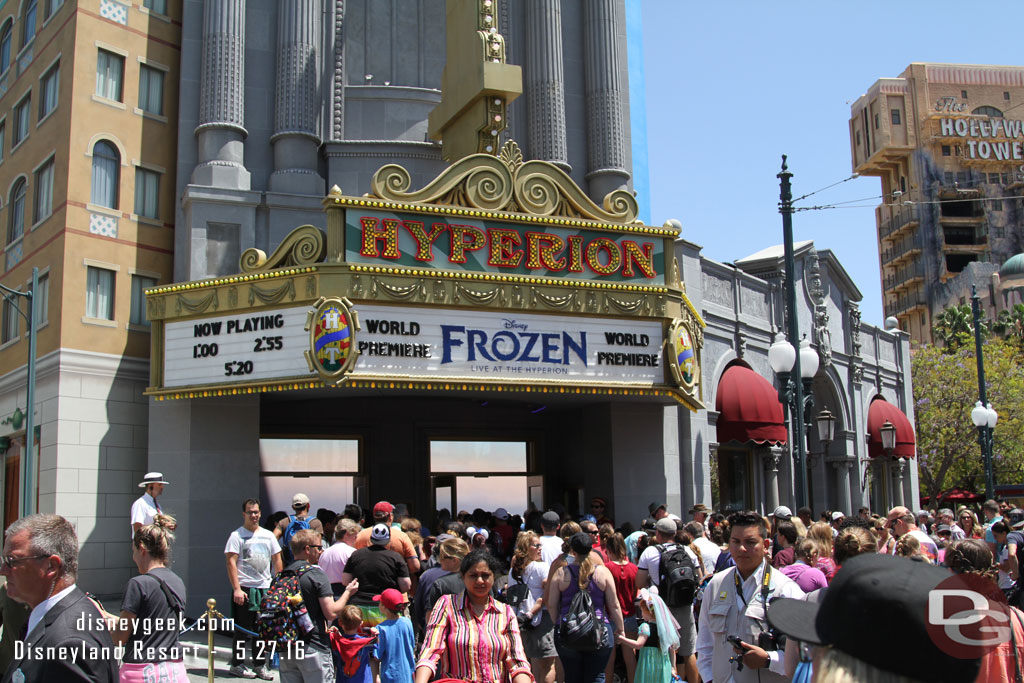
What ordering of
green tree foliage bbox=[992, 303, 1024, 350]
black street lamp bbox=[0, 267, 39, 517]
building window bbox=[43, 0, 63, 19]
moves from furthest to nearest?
green tree foliage bbox=[992, 303, 1024, 350] → building window bbox=[43, 0, 63, 19] → black street lamp bbox=[0, 267, 39, 517]

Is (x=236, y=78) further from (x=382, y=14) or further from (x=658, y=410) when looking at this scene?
(x=658, y=410)

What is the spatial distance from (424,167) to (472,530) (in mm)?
11889

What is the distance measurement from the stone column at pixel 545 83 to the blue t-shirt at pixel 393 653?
17.7 meters

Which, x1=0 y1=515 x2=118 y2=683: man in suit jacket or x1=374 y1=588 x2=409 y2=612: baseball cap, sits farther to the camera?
x1=374 y1=588 x2=409 y2=612: baseball cap

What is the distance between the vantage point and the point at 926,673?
246cm

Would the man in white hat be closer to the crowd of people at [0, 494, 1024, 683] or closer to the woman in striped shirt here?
the crowd of people at [0, 494, 1024, 683]

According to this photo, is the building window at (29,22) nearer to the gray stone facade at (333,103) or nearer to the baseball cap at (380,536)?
the gray stone facade at (333,103)

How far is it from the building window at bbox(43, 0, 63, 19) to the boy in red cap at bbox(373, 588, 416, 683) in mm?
19609

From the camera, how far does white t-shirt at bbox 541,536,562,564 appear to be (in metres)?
11.7

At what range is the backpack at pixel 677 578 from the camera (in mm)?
10891

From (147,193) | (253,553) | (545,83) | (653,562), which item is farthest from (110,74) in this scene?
(653,562)

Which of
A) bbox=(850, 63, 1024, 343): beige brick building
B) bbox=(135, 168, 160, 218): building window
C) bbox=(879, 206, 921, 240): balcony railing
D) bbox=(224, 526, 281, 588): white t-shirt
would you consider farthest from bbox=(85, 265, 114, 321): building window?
bbox=(879, 206, 921, 240): balcony railing

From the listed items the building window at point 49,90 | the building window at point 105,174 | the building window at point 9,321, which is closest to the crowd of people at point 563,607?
the building window at point 105,174

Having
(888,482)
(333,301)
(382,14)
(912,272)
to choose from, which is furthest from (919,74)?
(333,301)
